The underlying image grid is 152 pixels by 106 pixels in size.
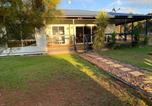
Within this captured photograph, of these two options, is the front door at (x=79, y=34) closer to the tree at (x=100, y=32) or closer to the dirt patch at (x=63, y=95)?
the tree at (x=100, y=32)

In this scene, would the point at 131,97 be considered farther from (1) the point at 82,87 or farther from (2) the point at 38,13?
(2) the point at 38,13

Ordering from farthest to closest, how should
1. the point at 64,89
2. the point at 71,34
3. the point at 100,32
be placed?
the point at 71,34, the point at 100,32, the point at 64,89

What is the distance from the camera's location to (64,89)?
299 inches

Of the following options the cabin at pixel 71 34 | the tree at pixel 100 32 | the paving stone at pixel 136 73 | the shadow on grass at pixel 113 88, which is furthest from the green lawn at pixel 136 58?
the cabin at pixel 71 34

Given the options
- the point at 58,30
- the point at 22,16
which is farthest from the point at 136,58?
the point at 58,30

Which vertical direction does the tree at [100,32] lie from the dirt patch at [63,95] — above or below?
above

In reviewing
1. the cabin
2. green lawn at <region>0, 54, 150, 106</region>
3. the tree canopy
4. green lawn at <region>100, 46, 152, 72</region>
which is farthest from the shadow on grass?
the cabin

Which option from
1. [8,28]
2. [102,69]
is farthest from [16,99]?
[102,69]

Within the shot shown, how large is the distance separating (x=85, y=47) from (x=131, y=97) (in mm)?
14308

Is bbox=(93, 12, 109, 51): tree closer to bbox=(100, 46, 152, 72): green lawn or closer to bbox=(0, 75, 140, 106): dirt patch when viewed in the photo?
bbox=(100, 46, 152, 72): green lawn

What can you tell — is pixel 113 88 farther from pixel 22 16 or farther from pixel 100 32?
pixel 100 32

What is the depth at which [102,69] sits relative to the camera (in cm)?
1063

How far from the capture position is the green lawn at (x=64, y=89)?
626 cm

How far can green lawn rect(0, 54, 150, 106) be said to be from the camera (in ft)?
20.5
